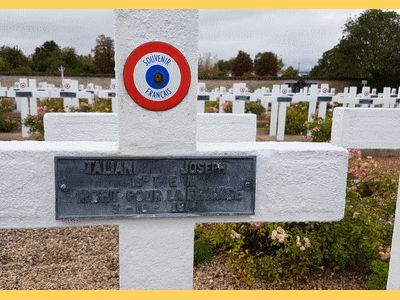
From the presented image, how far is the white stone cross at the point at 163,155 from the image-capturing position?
1.76 metres

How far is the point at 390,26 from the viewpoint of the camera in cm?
3347

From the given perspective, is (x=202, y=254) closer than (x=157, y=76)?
No

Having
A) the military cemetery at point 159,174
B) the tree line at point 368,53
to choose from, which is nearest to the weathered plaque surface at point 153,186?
the military cemetery at point 159,174

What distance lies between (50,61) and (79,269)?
35.2 metres

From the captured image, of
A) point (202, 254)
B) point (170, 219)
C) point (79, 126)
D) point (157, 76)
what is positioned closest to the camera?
point (157, 76)

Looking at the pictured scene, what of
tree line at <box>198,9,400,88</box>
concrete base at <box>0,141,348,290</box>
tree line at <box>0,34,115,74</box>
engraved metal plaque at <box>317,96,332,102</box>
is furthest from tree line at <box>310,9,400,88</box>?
concrete base at <box>0,141,348,290</box>

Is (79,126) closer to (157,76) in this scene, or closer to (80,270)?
(80,270)

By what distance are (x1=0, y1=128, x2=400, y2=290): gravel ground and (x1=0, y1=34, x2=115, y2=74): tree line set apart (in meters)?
29.7

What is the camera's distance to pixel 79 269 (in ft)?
9.34

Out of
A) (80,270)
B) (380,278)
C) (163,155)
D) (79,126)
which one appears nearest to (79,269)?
(80,270)

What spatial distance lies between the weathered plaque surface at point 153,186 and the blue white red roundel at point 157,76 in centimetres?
32

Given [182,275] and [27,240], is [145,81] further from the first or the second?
[27,240]

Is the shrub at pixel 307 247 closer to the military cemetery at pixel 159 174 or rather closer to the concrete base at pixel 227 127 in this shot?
the military cemetery at pixel 159 174

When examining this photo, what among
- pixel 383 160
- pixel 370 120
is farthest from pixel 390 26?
pixel 370 120
